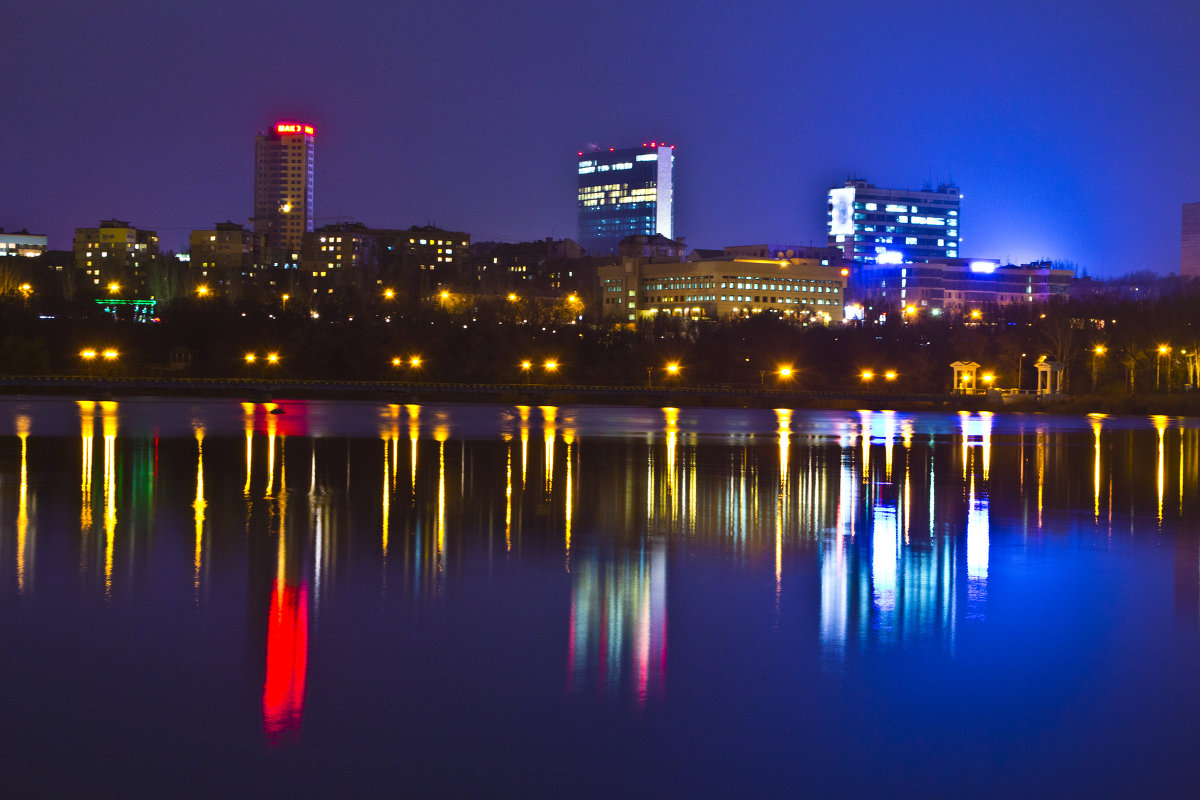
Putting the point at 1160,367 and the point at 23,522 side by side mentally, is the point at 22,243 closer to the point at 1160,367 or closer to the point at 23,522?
the point at 1160,367

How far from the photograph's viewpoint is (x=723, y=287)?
142 meters

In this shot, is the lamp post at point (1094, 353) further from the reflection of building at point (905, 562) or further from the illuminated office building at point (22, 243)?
the illuminated office building at point (22, 243)

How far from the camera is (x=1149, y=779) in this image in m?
6.14

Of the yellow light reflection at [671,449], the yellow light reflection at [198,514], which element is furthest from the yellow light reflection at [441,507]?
the yellow light reflection at [671,449]

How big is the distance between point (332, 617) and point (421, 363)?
61.5 m

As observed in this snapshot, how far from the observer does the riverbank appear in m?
52.0

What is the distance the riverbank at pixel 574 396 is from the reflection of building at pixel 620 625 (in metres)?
40.9

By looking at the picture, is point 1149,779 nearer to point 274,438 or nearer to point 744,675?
point 744,675

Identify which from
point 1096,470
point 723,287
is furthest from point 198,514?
point 723,287

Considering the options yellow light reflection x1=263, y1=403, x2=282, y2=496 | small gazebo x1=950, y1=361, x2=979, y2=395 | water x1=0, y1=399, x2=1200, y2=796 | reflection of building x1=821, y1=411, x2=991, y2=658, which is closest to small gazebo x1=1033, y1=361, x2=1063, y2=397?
small gazebo x1=950, y1=361, x2=979, y2=395

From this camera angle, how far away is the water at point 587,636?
20.2 ft

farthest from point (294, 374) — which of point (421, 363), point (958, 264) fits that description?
point (958, 264)

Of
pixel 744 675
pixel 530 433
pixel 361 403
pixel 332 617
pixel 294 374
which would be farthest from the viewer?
pixel 294 374

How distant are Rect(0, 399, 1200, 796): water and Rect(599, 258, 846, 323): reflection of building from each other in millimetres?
123592
